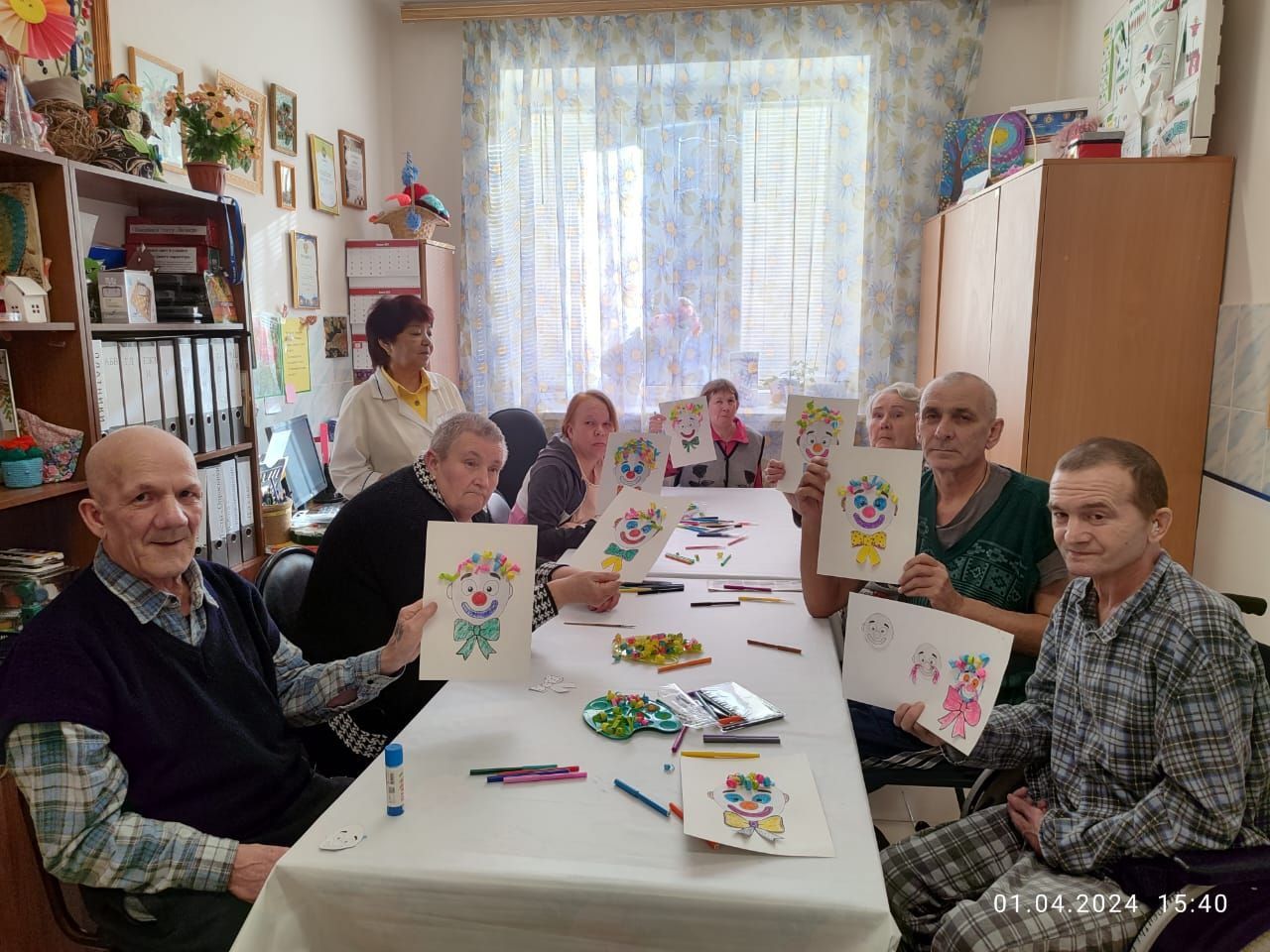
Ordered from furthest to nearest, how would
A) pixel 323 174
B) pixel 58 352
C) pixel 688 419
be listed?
1. pixel 323 174
2. pixel 688 419
3. pixel 58 352

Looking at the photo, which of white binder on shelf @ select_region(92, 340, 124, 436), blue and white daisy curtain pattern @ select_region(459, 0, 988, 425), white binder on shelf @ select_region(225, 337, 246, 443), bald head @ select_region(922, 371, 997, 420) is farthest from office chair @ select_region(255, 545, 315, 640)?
blue and white daisy curtain pattern @ select_region(459, 0, 988, 425)

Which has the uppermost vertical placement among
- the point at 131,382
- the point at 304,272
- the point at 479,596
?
the point at 304,272

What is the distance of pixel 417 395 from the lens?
11.5ft

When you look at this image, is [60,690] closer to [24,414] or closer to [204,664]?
[204,664]

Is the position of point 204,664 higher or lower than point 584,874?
higher

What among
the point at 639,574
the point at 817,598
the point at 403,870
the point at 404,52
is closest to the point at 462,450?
the point at 639,574

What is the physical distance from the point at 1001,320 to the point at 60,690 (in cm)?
332

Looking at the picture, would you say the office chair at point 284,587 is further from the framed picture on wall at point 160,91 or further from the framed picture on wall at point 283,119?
the framed picture on wall at point 283,119

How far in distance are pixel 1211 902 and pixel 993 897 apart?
11.7 inches

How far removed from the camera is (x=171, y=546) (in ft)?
4.66

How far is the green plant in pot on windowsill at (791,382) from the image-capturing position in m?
4.81

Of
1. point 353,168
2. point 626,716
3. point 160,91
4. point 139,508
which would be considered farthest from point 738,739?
point 353,168

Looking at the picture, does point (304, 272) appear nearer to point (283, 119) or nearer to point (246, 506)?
point (283, 119)

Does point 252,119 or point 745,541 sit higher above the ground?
point 252,119
